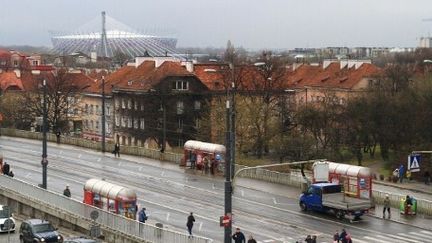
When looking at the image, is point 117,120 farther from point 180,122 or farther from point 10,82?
point 10,82

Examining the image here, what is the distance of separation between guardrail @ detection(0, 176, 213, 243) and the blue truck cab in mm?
11154

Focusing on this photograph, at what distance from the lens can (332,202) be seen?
1663 inches

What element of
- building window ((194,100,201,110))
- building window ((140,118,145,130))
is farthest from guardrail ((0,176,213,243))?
building window ((194,100,201,110))

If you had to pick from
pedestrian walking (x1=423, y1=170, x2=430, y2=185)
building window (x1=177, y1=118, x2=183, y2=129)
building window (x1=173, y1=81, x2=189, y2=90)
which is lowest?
pedestrian walking (x1=423, y1=170, x2=430, y2=185)

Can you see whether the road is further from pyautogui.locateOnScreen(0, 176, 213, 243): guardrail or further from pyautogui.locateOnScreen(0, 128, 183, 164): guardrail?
pyautogui.locateOnScreen(0, 176, 213, 243): guardrail

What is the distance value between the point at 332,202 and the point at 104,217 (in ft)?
41.0

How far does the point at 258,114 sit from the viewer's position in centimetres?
7300

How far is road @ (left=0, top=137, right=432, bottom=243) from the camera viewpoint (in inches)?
1516

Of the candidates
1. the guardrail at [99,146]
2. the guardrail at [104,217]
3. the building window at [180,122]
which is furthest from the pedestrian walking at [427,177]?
the building window at [180,122]

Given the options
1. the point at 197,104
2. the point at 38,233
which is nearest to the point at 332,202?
the point at 38,233

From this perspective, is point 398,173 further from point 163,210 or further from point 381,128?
point 163,210

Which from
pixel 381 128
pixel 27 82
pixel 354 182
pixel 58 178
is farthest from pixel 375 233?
pixel 27 82

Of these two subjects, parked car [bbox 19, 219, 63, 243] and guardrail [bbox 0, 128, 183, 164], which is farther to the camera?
guardrail [bbox 0, 128, 183, 164]

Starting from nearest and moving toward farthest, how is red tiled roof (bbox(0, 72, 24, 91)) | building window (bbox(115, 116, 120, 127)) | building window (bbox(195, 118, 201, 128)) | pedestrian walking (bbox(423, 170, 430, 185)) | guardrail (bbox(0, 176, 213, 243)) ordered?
guardrail (bbox(0, 176, 213, 243)), pedestrian walking (bbox(423, 170, 430, 185)), building window (bbox(195, 118, 201, 128)), building window (bbox(115, 116, 120, 127)), red tiled roof (bbox(0, 72, 24, 91))
